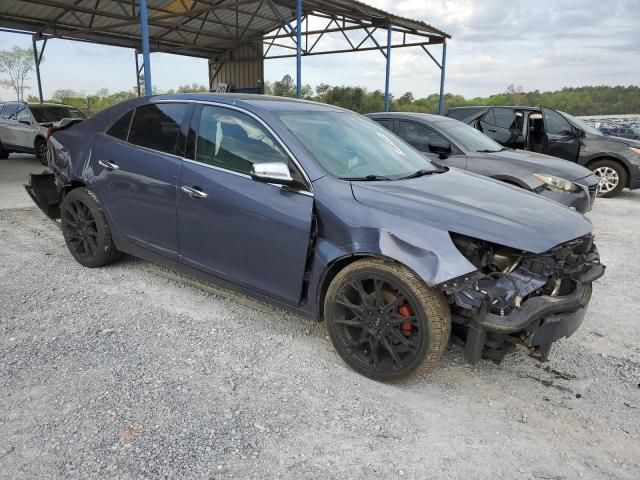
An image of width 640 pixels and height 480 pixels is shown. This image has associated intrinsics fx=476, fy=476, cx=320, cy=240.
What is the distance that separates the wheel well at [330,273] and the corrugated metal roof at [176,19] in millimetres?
10729

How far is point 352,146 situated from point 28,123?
1061 centimetres

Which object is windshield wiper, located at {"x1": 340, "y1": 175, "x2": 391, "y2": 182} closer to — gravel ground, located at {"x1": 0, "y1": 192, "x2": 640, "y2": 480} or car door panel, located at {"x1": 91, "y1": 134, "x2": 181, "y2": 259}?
gravel ground, located at {"x1": 0, "y1": 192, "x2": 640, "y2": 480}

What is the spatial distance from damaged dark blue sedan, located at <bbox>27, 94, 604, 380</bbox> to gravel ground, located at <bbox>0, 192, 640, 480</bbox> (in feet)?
1.01

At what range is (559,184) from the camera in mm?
5695

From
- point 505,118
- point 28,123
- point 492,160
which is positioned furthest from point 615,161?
point 28,123

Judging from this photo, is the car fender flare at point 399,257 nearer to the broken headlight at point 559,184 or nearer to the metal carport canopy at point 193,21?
the broken headlight at point 559,184

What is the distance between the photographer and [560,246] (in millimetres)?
2609

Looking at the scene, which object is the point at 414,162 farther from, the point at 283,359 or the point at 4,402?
the point at 4,402

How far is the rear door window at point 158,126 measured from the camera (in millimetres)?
3561

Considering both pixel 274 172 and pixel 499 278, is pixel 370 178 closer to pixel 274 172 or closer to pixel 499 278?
pixel 274 172

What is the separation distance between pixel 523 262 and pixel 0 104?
13500 millimetres

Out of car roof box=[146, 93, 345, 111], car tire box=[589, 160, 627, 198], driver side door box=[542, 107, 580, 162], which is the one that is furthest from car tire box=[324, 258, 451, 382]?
car tire box=[589, 160, 627, 198]

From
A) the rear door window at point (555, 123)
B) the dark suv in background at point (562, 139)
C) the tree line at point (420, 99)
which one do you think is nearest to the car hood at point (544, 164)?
the dark suv in background at point (562, 139)

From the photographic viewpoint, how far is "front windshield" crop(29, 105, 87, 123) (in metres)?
11.1
